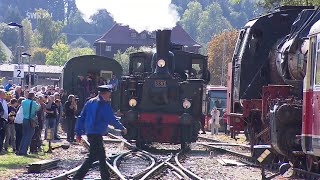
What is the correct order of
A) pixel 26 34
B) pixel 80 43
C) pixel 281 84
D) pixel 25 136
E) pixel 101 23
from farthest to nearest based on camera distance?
1. pixel 101 23
2. pixel 80 43
3. pixel 26 34
4. pixel 25 136
5. pixel 281 84

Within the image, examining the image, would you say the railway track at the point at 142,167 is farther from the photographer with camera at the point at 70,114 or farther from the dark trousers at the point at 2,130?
the photographer with camera at the point at 70,114

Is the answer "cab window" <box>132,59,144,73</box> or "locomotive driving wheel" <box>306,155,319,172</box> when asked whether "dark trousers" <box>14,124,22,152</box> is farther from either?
"locomotive driving wheel" <box>306,155,319,172</box>

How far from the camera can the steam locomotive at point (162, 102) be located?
68.2 ft

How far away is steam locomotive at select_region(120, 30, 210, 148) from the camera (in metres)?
20.8

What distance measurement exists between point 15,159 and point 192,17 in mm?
139431

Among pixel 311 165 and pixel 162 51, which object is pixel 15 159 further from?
pixel 311 165

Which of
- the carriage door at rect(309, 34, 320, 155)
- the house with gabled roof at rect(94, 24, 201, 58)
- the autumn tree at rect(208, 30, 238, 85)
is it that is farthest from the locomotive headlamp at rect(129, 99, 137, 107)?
the house with gabled roof at rect(94, 24, 201, 58)

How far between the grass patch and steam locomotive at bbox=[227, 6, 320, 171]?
5123 mm

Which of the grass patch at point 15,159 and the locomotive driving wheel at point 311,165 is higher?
the locomotive driving wheel at point 311,165

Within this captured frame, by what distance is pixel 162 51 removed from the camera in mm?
20734

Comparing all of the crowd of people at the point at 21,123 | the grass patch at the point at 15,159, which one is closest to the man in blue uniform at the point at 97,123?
the grass patch at the point at 15,159

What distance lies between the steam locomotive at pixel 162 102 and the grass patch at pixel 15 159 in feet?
10.3

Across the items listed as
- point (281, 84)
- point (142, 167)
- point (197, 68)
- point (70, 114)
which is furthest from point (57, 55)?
point (281, 84)

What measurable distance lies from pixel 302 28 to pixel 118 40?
9902cm
